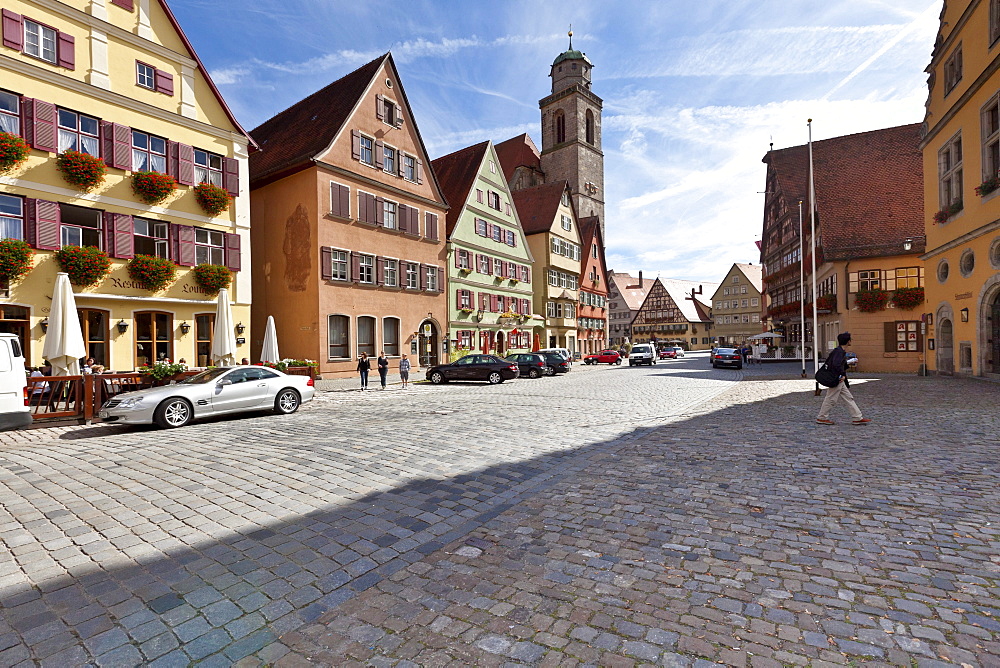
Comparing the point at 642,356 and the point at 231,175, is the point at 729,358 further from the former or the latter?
the point at 231,175

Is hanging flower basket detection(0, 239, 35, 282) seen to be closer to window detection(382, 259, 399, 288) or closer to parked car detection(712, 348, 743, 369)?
window detection(382, 259, 399, 288)

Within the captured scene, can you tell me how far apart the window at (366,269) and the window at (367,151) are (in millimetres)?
5091

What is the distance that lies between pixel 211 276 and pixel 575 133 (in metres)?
51.8

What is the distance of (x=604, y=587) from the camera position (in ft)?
11.7

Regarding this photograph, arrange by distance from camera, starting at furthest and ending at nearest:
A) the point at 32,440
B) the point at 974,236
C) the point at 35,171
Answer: the point at 974,236 < the point at 35,171 < the point at 32,440

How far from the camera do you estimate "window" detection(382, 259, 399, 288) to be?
93.2 ft

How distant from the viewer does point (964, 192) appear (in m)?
20.1

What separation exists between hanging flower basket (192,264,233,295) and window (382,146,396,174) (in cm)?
1129

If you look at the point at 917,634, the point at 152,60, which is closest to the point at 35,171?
the point at 152,60

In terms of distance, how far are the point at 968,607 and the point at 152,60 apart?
2588cm

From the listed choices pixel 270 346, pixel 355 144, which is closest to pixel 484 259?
pixel 355 144

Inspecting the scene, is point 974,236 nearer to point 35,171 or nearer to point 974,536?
point 974,536

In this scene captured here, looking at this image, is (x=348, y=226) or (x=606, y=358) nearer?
(x=348, y=226)

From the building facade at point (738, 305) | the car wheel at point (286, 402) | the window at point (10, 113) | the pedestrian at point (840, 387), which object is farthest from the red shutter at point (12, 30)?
the building facade at point (738, 305)
